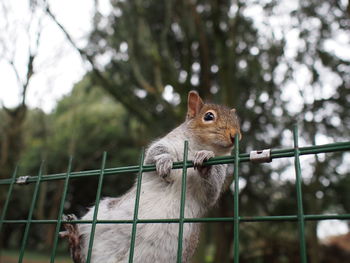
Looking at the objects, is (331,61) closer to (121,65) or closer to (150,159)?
(121,65)

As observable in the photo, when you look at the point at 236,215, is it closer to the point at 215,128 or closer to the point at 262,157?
the point at 262,157

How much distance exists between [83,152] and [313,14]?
37.7ft

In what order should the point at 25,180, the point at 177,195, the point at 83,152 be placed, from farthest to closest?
the point at 83,152
the point at 25,180
the point at 177,195

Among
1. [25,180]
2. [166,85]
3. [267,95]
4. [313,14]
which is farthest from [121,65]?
[25,180]

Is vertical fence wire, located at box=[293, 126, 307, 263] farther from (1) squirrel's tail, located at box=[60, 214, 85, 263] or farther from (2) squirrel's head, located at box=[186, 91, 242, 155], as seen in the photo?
(1) squirrel's tail, located at box=[60, 214, 85, 263]

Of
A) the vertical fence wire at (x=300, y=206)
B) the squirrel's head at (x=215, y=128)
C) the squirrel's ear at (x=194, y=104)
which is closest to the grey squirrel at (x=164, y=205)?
the squirrel's head at (x=215, y=128)

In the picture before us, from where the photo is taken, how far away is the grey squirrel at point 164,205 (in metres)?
1.81

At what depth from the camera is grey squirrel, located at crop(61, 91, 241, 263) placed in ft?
5.93

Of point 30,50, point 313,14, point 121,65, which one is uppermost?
point 313,14

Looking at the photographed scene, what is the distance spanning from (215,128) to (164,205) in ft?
2.25

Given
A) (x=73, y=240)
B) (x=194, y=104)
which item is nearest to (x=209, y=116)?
(x=194, y=104)

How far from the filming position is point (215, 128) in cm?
220

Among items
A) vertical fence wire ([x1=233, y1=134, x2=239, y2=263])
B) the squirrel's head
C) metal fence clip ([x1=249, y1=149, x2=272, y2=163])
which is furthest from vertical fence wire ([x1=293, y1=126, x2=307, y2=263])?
the squirrel's head

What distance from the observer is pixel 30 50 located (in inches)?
212
